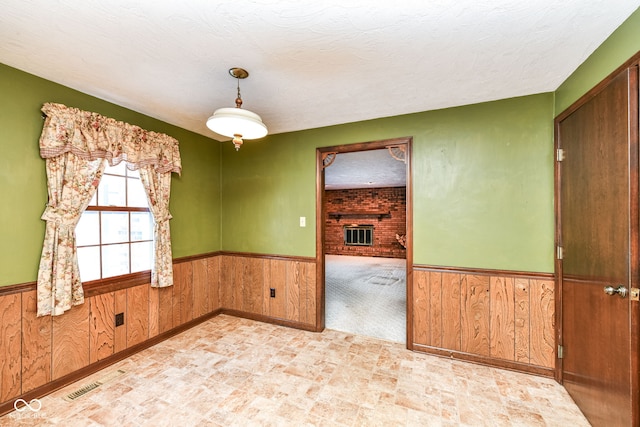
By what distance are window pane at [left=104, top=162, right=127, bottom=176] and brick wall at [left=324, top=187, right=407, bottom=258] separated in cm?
615

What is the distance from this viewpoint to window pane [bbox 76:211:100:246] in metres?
2.27

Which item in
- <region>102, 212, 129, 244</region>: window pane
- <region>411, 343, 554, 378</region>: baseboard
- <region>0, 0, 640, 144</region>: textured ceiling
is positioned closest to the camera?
<region>0, 0, 640, 144</region>: textured ceiling

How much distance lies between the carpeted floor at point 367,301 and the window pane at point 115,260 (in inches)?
88.6

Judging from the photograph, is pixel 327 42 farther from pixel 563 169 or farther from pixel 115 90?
pixel 563 169

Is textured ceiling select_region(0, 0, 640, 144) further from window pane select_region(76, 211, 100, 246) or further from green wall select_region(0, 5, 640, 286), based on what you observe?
window pane select_region(76, 211, 100, 246)

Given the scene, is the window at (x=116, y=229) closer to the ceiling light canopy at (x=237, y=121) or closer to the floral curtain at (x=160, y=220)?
the floral curtain at (x=160, y=220)

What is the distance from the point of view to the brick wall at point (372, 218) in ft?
27.8

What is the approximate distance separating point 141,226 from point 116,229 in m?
0.24

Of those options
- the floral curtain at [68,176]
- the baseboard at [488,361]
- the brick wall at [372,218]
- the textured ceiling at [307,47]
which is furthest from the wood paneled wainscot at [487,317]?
the brick wall at [372,218]

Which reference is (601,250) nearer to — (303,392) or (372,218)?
(303,392)

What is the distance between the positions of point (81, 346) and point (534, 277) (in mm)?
3815

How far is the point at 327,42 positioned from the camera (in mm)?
1593

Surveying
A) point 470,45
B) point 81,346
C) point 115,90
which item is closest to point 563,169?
point 470,45

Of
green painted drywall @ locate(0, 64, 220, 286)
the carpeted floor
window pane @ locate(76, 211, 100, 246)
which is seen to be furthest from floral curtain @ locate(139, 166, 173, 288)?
the carpeted floor
